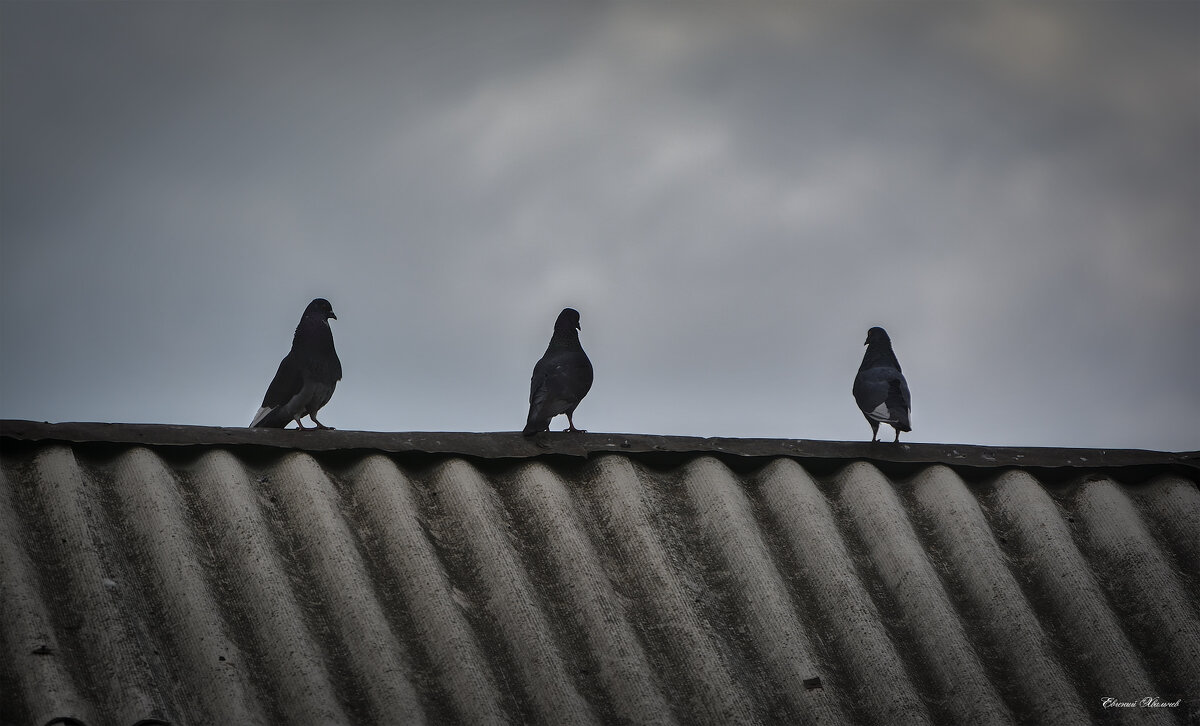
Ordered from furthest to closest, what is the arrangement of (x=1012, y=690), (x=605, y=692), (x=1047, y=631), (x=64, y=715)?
(x=1047, y=631) < (x=1012, y=690) < (x=605, y=692) < (x=64, y=715)

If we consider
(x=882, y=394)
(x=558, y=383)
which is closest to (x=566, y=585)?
(x=558, y=383)

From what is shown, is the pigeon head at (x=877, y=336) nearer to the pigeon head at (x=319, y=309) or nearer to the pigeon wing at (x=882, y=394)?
the pigeon wing at (x=882, y=394)

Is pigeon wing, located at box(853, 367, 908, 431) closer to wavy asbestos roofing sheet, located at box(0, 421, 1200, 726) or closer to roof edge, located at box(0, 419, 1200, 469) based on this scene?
roof edge, located at box(0, 419, 1200, 469)

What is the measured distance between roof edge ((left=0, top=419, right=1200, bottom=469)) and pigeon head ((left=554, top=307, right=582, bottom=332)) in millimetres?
1690

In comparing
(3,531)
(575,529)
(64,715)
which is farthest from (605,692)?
(3,531)

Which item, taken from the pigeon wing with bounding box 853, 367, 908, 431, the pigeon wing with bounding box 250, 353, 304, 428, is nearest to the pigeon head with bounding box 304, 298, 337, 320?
the pigeon wing with bounding box 250, 353, 304, 428

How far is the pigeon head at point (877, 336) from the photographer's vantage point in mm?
5564

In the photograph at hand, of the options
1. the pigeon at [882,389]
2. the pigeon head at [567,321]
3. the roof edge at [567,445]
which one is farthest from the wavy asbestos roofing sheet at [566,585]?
the pigeon head at [567,321]

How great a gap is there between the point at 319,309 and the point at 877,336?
2.99m

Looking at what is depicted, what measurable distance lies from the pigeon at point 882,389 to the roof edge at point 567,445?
48 cm

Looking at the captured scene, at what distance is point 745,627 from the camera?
116 inches

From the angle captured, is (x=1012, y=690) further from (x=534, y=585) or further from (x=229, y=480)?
(x=229, y=480)

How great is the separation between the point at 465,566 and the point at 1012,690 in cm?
155

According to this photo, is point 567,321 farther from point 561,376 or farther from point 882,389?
point 882,389
